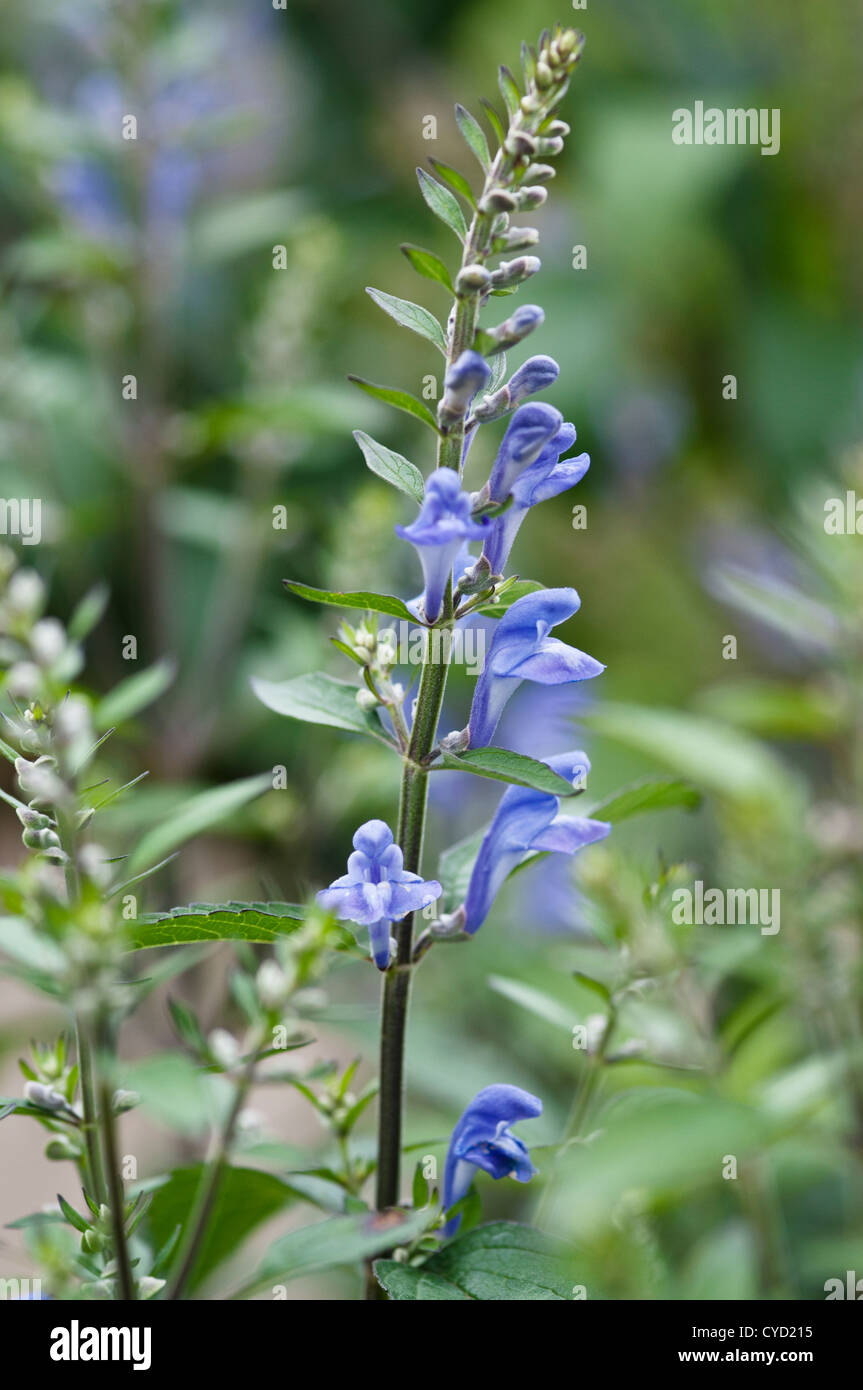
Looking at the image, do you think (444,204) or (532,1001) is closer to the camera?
(444,204)

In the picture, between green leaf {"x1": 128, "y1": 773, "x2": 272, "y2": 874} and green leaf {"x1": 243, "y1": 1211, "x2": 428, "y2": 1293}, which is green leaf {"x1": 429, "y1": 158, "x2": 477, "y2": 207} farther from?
green leaf {"x1": 243, "y1": 1211, "x2": 428, "y2": 1293}

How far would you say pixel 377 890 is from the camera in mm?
491

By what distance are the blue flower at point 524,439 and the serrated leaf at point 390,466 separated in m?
0.04

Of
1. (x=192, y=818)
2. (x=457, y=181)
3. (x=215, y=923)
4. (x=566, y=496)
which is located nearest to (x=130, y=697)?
(x=192, y=818)

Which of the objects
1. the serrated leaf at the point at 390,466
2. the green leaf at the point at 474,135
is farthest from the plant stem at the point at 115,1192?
the green leaf at the point at 474,135

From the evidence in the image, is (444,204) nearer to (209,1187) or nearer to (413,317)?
(413,317)

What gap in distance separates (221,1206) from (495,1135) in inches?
6.2

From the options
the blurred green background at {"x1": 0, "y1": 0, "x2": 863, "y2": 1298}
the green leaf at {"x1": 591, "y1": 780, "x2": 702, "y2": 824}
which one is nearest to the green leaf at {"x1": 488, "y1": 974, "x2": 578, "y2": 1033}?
the blurred green background at {"x1": 0, "y1": 0, "x2": 863, "y2": 1298}

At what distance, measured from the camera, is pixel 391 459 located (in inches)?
20.2

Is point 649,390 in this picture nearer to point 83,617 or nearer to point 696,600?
point 696,600

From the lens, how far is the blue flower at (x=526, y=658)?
0.53 m
